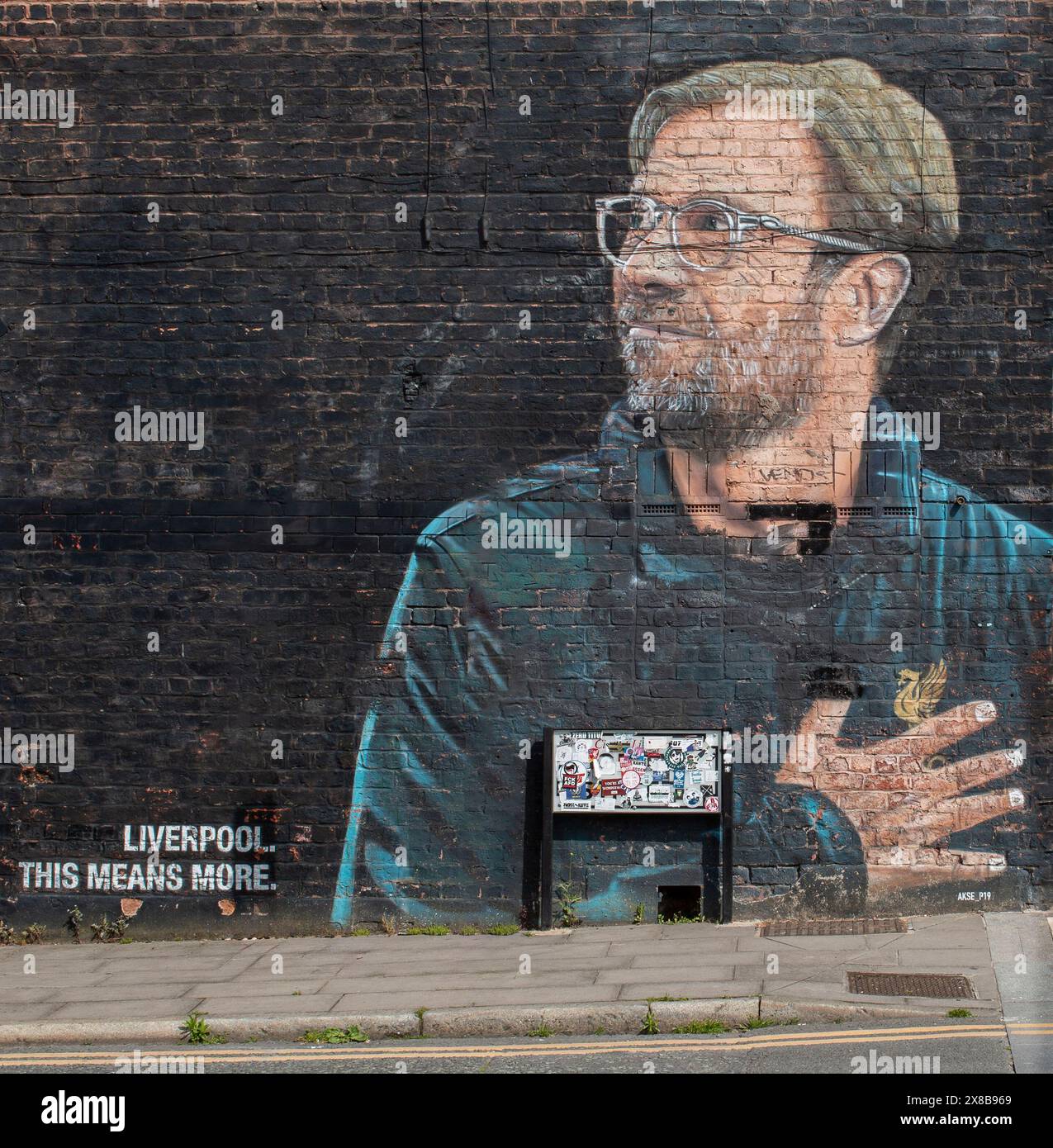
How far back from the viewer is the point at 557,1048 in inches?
302

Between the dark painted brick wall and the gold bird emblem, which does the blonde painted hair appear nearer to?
the dark painted brick wall

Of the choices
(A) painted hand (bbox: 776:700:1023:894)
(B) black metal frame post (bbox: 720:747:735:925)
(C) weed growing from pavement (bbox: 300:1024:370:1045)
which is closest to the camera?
(C) weed growing from pavement (bbox: 300:1024:370:1045)

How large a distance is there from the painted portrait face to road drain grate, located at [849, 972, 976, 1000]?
13.0 feet

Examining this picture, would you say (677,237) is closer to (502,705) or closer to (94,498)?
(502,705)

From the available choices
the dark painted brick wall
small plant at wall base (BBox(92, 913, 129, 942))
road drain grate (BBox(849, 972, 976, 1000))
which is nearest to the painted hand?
road drain grate (BBox(849, 972, 976, 1000))

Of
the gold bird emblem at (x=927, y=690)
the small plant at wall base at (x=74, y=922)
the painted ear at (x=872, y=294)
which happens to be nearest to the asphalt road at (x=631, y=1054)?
the small plant at wall base at (x=74, y=922)

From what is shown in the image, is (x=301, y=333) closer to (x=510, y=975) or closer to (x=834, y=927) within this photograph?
(x=510, y=975)

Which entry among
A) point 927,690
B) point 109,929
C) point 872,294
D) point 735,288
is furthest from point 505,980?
point 872,294

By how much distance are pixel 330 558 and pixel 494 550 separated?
1.24 metres

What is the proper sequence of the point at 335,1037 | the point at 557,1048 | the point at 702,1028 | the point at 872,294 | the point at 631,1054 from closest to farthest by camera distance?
the point at 631,1054, the point at 557,1048, the point at 702,1028, the point at 335,1037, the point at 872,294

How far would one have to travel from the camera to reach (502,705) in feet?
34.1

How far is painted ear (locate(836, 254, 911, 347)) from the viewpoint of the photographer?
10344mm

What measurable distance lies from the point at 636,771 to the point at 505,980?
2067mm

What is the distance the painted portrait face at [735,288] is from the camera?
34.1 feet
